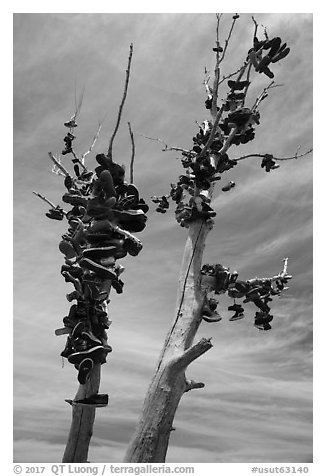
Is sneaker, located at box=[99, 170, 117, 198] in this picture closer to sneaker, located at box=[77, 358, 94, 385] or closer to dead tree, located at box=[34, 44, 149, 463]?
dead tree, located at box=[34, 44, 149, 463]

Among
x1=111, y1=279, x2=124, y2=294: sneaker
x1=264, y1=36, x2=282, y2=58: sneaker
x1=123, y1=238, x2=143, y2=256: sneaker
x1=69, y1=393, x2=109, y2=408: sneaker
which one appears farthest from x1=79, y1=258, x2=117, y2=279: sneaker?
x1=264, y1=36, x2=282, y2=58: sneaker

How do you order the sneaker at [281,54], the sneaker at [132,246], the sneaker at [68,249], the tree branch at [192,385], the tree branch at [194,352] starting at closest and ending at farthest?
the sneaker at [132,246], the sneaker at [68,249], the tree branch at [194,352], the tree branch at [192,385], the sneaker at [281,54]

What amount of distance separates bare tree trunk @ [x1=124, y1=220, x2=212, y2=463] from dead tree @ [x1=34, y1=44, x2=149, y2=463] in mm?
632

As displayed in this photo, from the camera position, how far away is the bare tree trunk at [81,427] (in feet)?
7.01

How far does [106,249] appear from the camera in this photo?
6.82 feet

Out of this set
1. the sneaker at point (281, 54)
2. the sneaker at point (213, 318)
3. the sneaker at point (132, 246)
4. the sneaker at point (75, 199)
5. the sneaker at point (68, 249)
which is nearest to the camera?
the sneaker at point (132, 246)

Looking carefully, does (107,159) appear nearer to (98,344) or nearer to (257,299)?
(98,344)

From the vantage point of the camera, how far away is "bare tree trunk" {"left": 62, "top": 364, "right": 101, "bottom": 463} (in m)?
Answer: 2.14

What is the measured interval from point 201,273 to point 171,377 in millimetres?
733

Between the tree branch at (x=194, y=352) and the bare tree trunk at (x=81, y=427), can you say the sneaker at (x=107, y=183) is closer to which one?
the bare tree trunk at (x=81, y=427)

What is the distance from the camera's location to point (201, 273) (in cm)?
335

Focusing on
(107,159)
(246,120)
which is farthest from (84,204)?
(246,120)

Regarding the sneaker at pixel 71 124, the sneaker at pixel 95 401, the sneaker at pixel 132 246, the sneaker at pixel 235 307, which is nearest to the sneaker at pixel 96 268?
the sneaker at pixel 132 246
